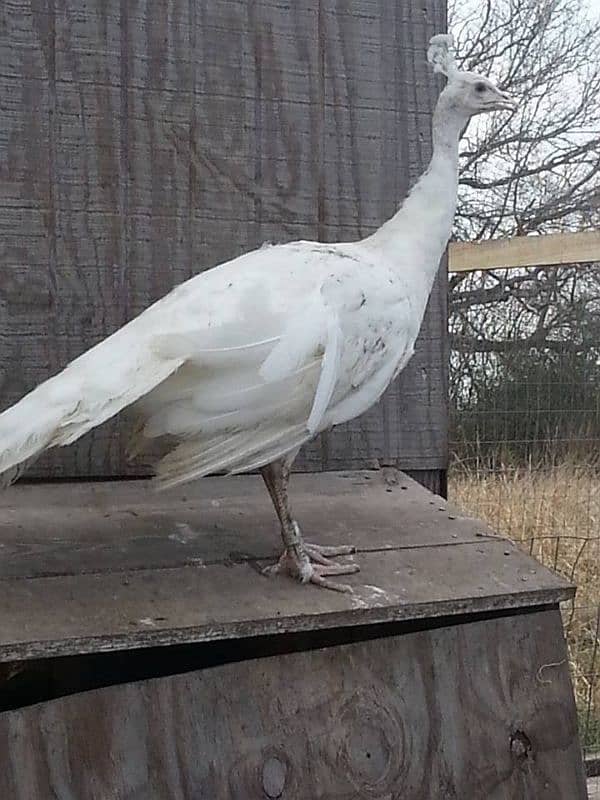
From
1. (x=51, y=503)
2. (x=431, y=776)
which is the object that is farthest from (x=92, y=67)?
(x=431, y=776)

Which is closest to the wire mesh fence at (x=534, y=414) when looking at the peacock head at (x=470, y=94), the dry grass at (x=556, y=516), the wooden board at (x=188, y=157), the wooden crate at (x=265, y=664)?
the dry grass at (x=556, y=516)

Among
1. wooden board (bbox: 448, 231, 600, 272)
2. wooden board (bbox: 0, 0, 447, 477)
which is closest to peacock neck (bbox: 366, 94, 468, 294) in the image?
wooden board (bbox: 0, 0, 447, 477)

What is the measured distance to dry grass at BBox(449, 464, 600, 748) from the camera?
106 inches

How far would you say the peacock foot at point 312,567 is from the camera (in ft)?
3.42

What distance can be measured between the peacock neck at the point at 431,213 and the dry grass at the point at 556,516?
148 cm

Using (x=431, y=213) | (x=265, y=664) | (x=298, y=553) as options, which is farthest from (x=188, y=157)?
(x=265, y=664)

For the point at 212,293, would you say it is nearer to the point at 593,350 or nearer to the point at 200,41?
the point at 200,41

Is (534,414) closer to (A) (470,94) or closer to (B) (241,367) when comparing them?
(A) (470,94)

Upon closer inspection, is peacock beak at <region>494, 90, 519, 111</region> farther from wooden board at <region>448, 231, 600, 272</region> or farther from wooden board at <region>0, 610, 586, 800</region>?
wooden board at <region>448, 231, 600, 272</region>

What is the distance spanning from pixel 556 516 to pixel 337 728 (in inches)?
76.1

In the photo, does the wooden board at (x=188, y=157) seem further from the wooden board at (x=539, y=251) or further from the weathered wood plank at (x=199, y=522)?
the wooden board at (x=539, y=251)

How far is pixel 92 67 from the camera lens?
4.37ft

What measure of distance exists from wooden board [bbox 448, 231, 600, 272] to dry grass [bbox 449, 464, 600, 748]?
613mm

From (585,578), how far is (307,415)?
6.45 feet
